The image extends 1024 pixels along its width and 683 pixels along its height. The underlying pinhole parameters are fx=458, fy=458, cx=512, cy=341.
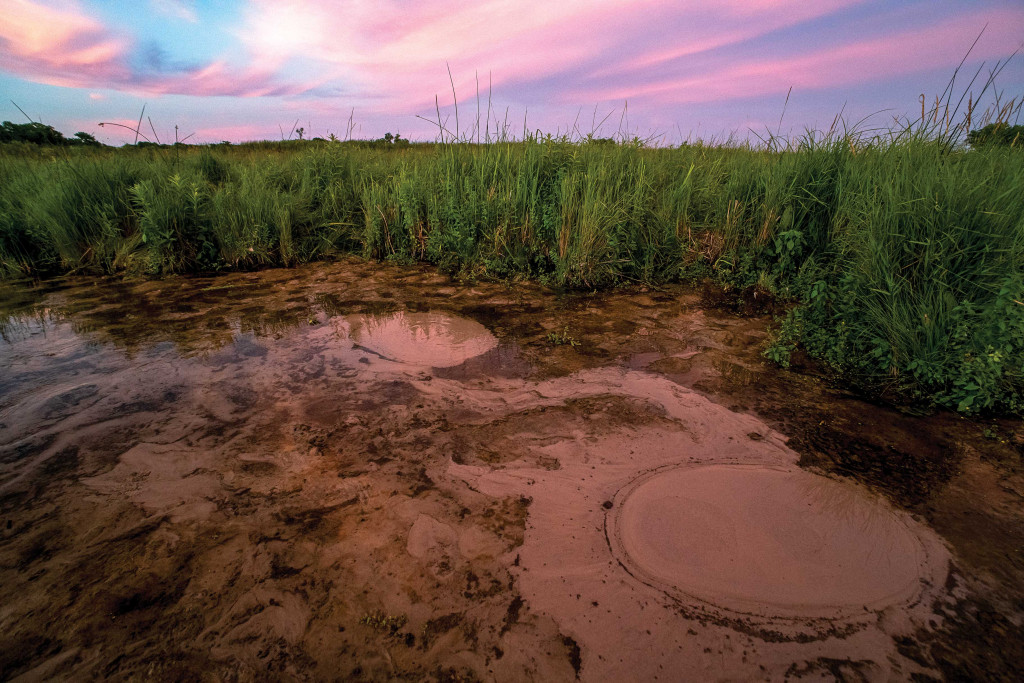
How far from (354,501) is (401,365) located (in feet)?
4.39

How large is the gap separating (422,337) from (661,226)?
2.89 m

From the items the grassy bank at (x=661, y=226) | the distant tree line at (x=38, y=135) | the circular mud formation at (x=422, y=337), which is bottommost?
the circular mud formation at (x=422, y=337)

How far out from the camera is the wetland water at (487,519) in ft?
4.63

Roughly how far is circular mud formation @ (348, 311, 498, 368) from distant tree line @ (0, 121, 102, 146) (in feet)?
50.4

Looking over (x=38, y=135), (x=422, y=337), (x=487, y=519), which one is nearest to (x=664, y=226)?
(x=422, y=337)

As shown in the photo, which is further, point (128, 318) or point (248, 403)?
point (128, 318)

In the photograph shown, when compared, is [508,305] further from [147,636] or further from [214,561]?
[147,636]

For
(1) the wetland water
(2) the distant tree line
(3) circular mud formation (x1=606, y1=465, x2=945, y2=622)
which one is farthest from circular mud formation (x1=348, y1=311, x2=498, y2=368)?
(2) the distant tree line

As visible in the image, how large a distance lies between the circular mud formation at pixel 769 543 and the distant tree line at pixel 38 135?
59.5ft

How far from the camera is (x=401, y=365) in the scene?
3.18 metres

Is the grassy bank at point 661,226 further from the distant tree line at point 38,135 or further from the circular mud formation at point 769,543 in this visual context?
the distant tree line at point 38,135

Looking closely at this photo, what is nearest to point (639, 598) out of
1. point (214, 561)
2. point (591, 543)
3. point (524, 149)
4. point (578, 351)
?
point (591, 543)

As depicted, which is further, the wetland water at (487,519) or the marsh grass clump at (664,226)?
the marsh grass clump at (664,226)

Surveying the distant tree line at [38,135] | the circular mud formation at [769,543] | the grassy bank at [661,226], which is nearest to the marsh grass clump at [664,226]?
the grassy bank at [661,226]
